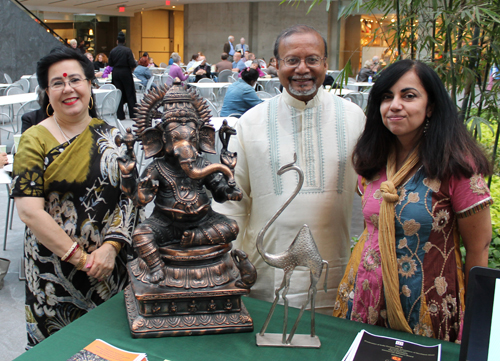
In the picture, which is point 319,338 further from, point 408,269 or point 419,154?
point 419,154


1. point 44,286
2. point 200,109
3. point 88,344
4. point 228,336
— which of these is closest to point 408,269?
point 228,336

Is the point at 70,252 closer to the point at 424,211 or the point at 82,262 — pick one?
the point at 82,262

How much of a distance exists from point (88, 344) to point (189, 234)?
1.36 ft

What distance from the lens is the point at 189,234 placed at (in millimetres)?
1412

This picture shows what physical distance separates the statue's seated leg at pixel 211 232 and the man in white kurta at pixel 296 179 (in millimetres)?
396

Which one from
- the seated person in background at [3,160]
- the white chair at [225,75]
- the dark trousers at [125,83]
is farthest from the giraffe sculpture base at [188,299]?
the white chair at [225,75]

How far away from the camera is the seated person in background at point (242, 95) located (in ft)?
16.6

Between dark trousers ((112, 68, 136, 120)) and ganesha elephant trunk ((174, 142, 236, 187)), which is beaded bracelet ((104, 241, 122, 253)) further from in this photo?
dark trousers ((112, 68, 136, 120))

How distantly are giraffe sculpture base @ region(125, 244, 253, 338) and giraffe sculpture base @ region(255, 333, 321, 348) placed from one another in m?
0.07

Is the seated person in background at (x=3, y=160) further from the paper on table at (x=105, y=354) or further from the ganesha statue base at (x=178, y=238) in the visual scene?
the paper on table at (x=105, y=354)

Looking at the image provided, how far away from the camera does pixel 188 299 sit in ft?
4.57

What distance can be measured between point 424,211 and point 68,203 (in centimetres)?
121

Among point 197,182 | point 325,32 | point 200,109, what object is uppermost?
point 325,32

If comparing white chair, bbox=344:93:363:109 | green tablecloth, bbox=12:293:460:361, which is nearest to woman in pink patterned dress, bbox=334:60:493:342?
green tablecloth, bbox=12:293:460:361
